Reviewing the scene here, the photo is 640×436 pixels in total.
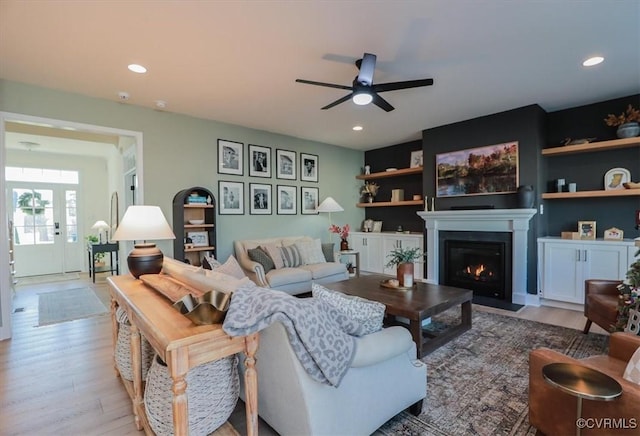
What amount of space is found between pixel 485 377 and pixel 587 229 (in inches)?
119

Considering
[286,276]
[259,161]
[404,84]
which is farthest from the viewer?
[259,161]

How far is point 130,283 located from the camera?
2.24 meters

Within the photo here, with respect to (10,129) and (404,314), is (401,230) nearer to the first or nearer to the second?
(404,314)

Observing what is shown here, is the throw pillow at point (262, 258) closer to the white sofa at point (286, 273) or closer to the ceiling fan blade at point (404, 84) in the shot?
the white sofa at point (286, 273)

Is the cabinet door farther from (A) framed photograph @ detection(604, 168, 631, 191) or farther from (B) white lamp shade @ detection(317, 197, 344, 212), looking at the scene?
(B) white lamp shade @ detection(317, 197, 344, 212)

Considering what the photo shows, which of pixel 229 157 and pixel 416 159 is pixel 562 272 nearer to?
pixel 416 159

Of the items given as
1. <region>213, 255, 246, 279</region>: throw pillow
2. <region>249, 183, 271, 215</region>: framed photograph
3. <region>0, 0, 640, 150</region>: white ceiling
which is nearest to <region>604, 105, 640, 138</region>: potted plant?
<region>0, 0, 640, 150</region>: white ceiling

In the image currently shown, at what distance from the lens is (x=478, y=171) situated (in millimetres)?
4574

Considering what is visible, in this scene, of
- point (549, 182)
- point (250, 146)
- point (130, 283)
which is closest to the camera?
point (130, 283)

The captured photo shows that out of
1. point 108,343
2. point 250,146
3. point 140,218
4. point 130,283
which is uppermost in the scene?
point 250,146

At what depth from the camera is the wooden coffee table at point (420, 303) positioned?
8.29 feet

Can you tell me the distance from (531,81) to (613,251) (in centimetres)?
225

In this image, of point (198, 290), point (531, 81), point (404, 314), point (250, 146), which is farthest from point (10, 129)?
point (531, 81)

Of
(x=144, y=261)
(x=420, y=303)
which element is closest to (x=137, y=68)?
(x=144, y=261)
